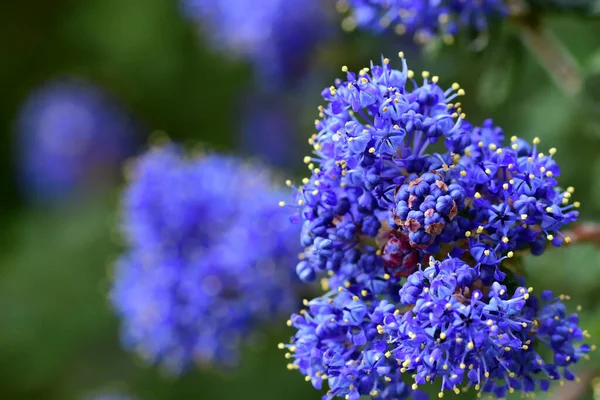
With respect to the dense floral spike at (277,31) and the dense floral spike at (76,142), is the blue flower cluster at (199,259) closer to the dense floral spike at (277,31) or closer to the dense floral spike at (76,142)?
the dense floral spike at (277,31)

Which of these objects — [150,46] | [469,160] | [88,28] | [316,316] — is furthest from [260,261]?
[88,28]

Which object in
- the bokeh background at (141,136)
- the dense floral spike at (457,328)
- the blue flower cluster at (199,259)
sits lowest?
the dense floral spike at (457,328)

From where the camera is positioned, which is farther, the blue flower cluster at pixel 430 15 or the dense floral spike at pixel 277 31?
the dense floral spike at pixel 277 31

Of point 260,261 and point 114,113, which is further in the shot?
point 114,113

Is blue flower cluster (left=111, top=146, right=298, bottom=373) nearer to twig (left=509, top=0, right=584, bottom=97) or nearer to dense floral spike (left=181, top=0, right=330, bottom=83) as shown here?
dense floral spike (left=181, top=0, right=330, bottom=83)

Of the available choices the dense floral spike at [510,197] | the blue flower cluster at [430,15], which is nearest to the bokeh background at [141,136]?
the blue flower cluster at [430,15]

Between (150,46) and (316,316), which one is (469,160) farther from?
(150,46)

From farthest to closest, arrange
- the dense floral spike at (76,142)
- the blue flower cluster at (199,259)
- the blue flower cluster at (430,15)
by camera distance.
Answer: the dense floral spike at (76,142)
the blue flower cluster at (199,259)
the blue flower cluster at (430,15)
